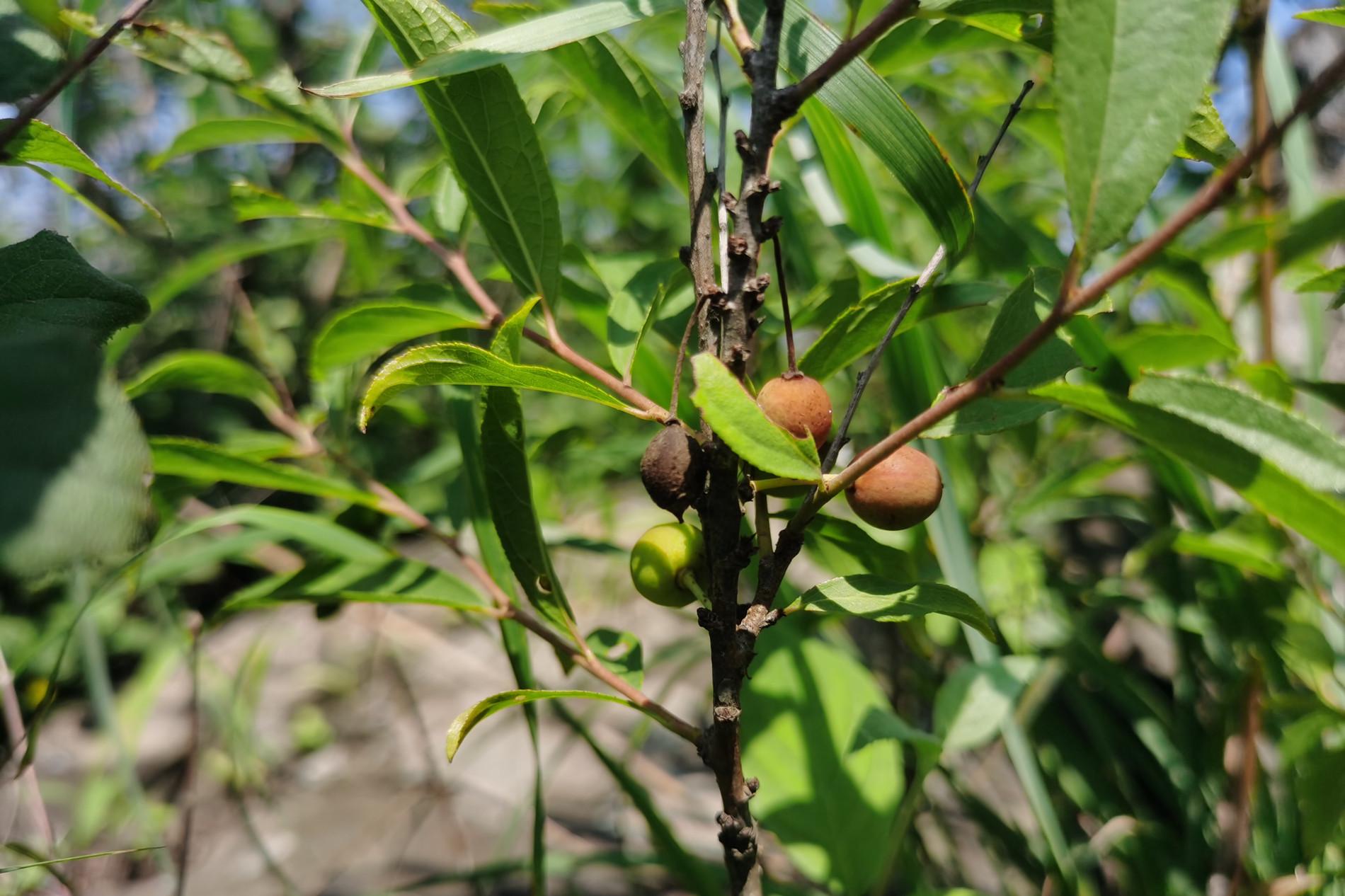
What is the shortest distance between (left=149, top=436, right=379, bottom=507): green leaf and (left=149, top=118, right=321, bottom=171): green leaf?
0.86ft

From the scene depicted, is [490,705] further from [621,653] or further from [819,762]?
[819,762]

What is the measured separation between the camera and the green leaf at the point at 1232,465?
0.33 m

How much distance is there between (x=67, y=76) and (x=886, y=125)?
1.59 feet

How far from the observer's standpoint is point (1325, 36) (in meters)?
1.64

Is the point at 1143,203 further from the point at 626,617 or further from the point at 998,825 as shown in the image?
the point at 626,617

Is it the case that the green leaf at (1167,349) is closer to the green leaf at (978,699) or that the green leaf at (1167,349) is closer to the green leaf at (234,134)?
the green leaf at (978,699)

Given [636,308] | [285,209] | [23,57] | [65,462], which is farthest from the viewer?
[285,209]

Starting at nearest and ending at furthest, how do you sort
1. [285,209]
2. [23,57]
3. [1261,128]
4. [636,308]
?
[23,57]
[636,308]
[285,209]
[1261,128]

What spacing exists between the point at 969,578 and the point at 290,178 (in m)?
2.19

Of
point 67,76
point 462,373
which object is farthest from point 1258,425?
point 67,76

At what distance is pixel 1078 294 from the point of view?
353mm

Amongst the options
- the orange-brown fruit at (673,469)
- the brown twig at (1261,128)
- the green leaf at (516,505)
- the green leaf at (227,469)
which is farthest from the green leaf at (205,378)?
the brown twig at (1261,128)

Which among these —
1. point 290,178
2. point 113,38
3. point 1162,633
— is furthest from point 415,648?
point 113,38

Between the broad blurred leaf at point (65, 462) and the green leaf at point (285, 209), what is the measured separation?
411 millimetres
